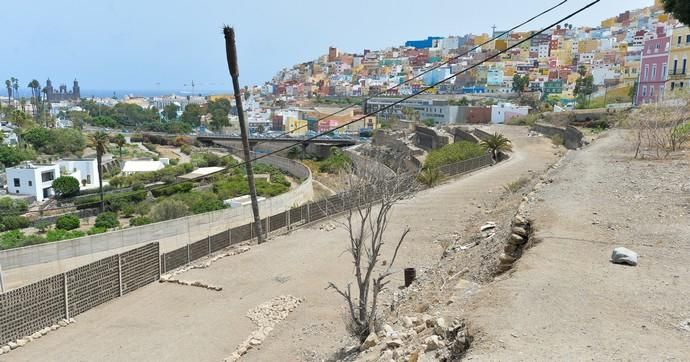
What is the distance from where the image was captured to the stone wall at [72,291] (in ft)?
34.7

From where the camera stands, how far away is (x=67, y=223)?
29141 mm

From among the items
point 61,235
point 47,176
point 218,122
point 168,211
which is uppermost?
point 218,122

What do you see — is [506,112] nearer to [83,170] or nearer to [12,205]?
[83,170]

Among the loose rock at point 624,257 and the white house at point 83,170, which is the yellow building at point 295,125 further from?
the loose rock at point 624,257

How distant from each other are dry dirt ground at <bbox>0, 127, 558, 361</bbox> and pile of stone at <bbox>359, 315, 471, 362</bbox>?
2027 mm

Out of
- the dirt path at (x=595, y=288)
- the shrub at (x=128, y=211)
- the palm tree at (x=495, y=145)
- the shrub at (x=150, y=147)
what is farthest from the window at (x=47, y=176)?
the dirt path at (x=595, y=288)

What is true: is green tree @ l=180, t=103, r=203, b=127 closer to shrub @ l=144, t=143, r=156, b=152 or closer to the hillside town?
shrub @ l=144, t=143, r=156, b=152

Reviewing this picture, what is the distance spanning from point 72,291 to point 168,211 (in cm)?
1747

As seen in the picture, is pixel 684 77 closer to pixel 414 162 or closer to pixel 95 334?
pixel 414 162

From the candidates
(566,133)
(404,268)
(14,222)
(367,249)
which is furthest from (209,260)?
(566,133)

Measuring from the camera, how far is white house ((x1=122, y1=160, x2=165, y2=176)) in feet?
180

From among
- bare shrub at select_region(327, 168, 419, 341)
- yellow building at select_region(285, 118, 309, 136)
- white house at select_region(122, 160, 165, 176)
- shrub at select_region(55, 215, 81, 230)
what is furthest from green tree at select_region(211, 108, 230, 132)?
bare shrub at select_region(327, 168, 419, 341)

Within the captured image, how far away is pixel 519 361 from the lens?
4.74m

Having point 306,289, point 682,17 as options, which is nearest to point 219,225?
point 306,289
